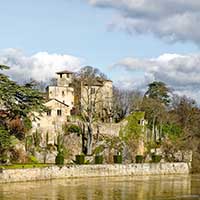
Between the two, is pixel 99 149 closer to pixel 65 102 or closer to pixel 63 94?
pixel 65 102

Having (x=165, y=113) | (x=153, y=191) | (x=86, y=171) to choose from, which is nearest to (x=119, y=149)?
(x=86, y=171)

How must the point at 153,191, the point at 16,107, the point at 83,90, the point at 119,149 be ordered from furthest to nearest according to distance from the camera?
the point at 83,90 → the point at 119,149 → the point at 16,107 → the point at 153,191

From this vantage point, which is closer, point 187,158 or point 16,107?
point 16,107

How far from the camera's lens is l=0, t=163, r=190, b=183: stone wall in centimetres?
5016

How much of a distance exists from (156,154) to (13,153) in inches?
700

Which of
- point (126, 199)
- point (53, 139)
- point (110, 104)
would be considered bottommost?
point (126, 199)

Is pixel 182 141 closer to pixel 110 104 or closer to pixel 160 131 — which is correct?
pixel 160 131

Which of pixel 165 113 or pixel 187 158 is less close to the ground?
pixel 165 113

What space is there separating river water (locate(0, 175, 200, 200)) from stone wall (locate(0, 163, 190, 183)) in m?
1.54

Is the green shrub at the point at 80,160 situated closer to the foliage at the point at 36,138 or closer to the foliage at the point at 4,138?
the foliage at the point at 36,138

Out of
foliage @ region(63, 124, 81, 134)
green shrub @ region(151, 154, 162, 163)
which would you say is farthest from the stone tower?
green shrub @ region(151, 154, 162, 163)

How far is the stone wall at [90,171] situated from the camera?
50156 mm

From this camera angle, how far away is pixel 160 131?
75.3 metres

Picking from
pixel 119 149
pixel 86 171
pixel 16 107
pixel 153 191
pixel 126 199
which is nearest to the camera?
pixel 126 199
